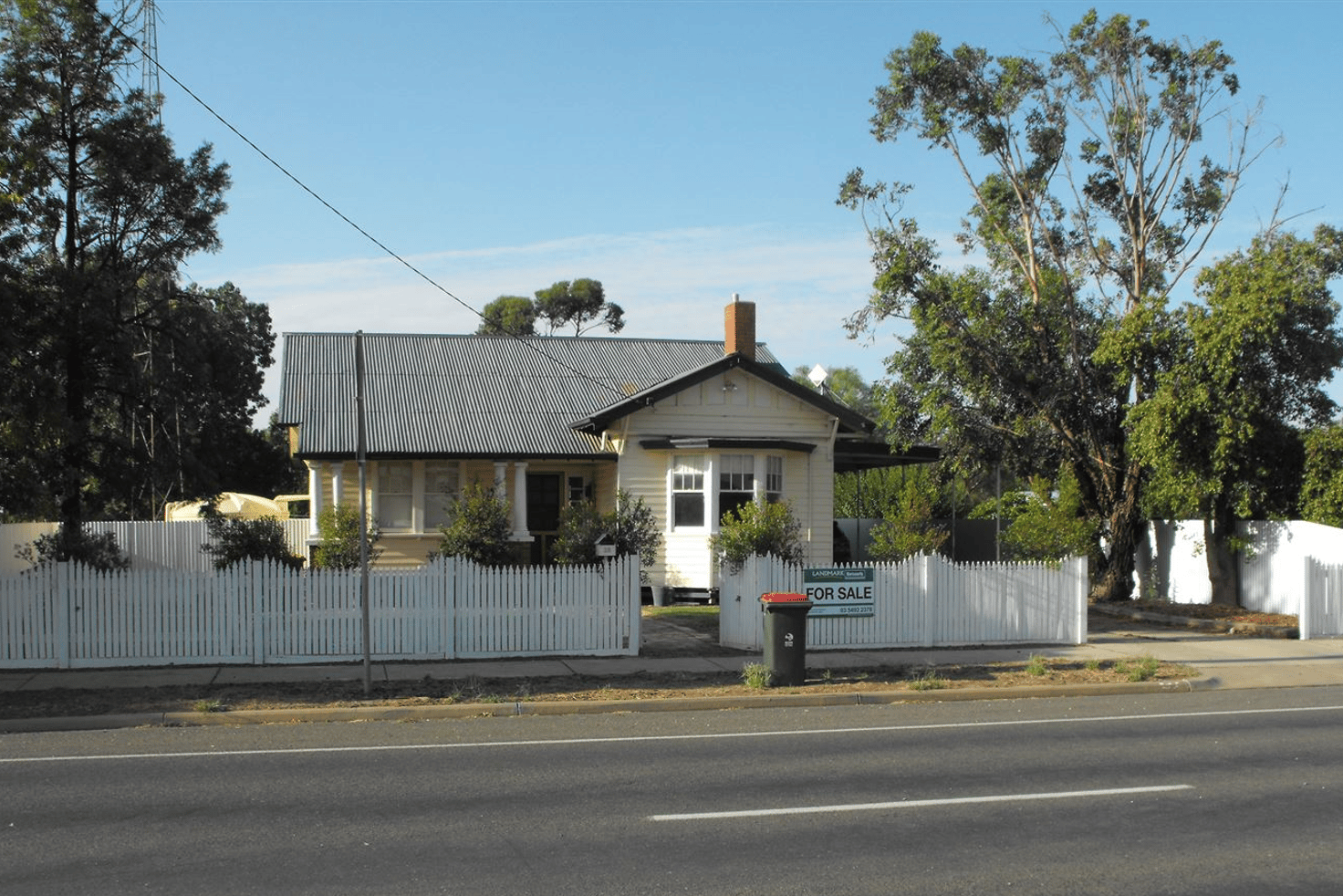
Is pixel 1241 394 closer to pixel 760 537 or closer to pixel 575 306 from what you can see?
pixel 760 537

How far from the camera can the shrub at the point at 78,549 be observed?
19.6 meters

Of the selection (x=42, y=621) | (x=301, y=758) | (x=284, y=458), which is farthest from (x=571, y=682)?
(x=284, y=458)

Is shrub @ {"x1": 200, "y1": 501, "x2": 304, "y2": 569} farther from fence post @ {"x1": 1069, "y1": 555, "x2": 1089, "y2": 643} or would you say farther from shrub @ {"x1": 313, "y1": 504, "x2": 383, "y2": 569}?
fence post @ {"x1": 1069, "y1": 555, "x2": 1089, "y2": 643}

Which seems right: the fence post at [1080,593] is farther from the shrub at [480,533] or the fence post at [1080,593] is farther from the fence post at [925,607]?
the shrub at [480,533]

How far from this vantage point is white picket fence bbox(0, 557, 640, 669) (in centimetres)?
1516

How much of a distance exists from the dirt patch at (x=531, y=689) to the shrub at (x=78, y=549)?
18.0 feet

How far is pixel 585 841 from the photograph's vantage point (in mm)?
7598

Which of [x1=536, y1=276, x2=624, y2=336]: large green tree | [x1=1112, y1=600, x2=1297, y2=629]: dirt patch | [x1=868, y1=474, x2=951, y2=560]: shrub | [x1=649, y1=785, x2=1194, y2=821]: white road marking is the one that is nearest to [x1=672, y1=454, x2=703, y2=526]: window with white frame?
[x1=868, y1=474, x2=951, y2=560]: shrub

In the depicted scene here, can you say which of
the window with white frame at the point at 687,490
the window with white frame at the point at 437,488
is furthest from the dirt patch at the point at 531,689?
the window with white frame at the point at 437,488

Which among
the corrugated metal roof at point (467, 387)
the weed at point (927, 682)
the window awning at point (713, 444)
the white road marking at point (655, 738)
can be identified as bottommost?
the white road marking at point (655, 738)

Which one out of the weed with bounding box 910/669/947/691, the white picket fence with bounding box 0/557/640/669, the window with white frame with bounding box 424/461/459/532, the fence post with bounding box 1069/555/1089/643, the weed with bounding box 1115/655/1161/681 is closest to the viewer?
the weed with bounding box 910/669/947/691

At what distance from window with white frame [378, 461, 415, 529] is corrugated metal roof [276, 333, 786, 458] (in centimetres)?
73

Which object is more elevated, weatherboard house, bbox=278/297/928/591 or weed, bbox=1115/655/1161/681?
weatherboard house, bbox=278/297/928/591

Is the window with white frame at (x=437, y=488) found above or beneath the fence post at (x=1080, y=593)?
above
